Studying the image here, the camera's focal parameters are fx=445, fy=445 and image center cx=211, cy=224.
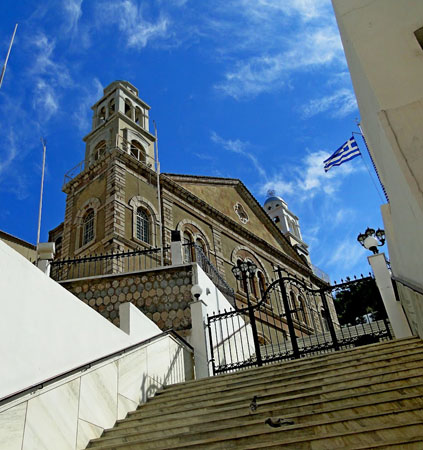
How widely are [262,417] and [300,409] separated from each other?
1.36 ft

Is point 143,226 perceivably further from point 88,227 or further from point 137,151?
point 137,151

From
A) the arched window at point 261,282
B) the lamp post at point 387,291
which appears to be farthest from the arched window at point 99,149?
the lamp post at point 387,291

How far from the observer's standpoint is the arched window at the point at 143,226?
19.1 m

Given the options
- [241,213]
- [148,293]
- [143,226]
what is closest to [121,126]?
[143,226]

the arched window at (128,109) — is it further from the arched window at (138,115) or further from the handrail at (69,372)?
the handrail at (69,372)

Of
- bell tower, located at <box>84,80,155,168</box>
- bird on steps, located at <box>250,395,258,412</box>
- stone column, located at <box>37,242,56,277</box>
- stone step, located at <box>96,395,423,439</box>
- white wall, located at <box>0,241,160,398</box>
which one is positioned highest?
bell tower, located at <box>84,80,155,168</box>

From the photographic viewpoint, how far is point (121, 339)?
697 centimetres

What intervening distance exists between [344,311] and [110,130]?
22.5m

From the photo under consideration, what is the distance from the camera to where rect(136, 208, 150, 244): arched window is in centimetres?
1908

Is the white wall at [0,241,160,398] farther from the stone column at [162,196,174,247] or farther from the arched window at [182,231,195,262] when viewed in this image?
the stone column at [162,196,174,247]

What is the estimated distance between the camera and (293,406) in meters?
4.78

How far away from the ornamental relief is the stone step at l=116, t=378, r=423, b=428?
21.7 meters

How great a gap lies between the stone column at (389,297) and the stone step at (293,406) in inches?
148

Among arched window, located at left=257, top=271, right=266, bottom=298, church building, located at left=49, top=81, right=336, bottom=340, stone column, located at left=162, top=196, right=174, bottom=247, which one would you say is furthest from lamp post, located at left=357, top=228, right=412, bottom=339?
arched window, located at left=257, top=271, right=266, bottom=298
